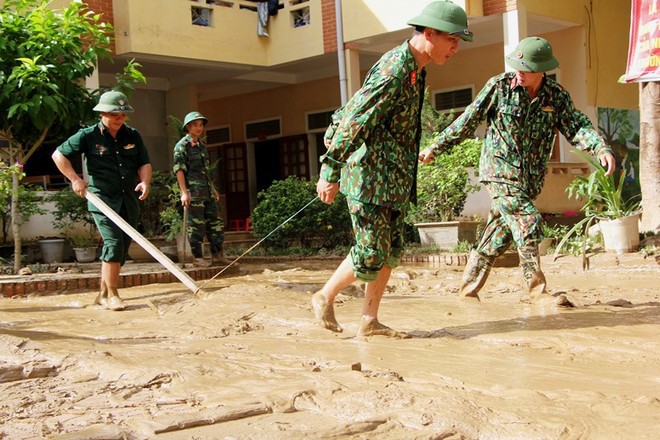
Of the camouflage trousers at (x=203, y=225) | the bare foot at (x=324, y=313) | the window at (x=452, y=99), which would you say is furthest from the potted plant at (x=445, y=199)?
the bare foot at (x=324, y=313)

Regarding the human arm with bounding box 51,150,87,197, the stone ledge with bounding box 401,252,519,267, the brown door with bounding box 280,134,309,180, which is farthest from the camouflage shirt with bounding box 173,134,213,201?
the brown door with bounding box 280,134,309,180

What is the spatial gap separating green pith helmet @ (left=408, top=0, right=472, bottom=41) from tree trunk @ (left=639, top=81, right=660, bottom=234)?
628 cm

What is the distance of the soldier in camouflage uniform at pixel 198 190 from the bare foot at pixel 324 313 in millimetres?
5324

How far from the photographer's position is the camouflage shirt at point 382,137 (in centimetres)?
432

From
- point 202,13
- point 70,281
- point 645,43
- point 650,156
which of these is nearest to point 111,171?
point 70,281

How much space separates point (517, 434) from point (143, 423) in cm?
125

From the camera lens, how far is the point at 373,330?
186 inches

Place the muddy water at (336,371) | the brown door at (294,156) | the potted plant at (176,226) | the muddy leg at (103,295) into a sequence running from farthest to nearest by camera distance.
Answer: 1. the brown door at (294,156)
2. the potted plant at (176,226)
3. the muddy leg at (103,295)
4. the muddy water at (336,371)

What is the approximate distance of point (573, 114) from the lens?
5.61 meters

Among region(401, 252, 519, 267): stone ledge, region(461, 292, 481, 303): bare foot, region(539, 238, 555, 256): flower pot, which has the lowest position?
region(401, 252, 519, 267): stone ledge

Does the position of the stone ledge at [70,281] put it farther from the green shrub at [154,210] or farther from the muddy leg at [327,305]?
the muddy leg at [327,305]

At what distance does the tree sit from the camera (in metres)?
9.38

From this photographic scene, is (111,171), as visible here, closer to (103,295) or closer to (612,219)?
(103,295)

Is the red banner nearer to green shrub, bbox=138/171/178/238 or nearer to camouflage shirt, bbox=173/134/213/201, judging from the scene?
camouflage shirt, bbox=173/134/213/201
